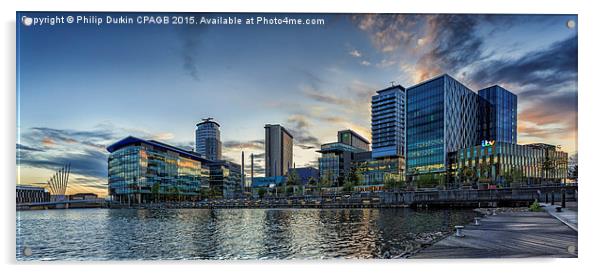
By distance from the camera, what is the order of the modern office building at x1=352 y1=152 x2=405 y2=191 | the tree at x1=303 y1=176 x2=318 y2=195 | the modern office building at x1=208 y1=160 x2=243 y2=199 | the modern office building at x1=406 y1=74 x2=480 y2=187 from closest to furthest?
1. the modern office building at x1=406 y1=74 x2=480 y2=187
2. the modern office building at x1=208 y1=160 x2=243 y2=199
3. the modern office building at x1=352 y1=152 x2=405 y2=191
4. the tree at x1=303 y1=176 x2=318 y2=195

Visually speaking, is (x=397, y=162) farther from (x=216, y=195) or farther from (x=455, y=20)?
(x=455, y=20)

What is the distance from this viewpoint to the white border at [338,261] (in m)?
8.16

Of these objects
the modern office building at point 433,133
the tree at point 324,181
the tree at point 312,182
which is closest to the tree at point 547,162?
the modern office building at point 433,133

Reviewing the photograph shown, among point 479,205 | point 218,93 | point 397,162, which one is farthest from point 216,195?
point 218,93

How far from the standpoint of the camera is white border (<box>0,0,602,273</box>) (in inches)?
321

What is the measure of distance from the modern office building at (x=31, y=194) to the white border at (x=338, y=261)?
17 centimetres

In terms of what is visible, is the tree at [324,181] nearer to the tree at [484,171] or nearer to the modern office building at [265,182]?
the modern office building at [265,182]

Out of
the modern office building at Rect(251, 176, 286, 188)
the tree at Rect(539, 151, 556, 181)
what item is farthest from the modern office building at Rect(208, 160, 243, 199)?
the tree at Rect(539, 151, 556, 181)

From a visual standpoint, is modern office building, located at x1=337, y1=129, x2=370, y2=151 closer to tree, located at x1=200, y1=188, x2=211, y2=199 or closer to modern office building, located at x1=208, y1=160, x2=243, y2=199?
modern office building, located at x1=208, y1=160, x2=243, y2=199

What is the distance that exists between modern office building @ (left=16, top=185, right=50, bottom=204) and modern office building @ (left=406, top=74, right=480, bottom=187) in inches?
836

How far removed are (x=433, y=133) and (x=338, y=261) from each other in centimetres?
3209

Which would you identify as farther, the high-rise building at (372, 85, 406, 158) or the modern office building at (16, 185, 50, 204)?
the high-rise building at (372, 85, 406, 158)

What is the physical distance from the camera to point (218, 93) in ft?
33.5
